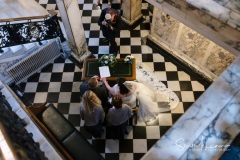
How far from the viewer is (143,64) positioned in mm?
7328

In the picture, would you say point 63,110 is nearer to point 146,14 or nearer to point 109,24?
point 109,24

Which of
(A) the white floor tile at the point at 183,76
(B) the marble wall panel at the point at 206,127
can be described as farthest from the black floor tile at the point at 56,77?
(B) the marble wall panel at the point at 206,127

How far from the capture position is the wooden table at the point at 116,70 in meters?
6.21

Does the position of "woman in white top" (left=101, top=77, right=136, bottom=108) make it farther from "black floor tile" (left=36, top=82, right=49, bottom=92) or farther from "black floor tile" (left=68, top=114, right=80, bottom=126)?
"black floor tile" (left=36, top=82, right=49, bottom=92)

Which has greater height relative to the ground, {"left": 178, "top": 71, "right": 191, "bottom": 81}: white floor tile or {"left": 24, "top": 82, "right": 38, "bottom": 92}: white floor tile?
{"left": 178, "top": 71, "right": 191, "bottom": 81}: white floor tile

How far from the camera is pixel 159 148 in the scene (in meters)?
2.56

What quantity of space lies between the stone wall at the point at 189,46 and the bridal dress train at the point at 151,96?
0.98 meters

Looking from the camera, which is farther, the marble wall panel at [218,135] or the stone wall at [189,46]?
the stone wall at [189,46]

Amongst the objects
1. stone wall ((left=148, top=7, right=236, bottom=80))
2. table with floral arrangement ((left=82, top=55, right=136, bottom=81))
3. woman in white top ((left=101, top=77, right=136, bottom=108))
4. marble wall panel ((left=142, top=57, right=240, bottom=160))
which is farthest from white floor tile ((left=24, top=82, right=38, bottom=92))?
marble wall panel ((left=142, top=57, right=240, bottom=160))

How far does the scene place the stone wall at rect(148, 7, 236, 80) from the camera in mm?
6168

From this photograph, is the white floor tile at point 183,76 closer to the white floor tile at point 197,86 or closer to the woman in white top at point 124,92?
the white floor tile at point 197,86

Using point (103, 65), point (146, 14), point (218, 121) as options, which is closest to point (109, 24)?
point (103, 65)

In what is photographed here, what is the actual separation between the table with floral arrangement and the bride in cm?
29

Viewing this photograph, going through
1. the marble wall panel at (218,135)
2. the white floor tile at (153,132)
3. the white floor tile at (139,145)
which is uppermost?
the marble wall panel at (218,135)
